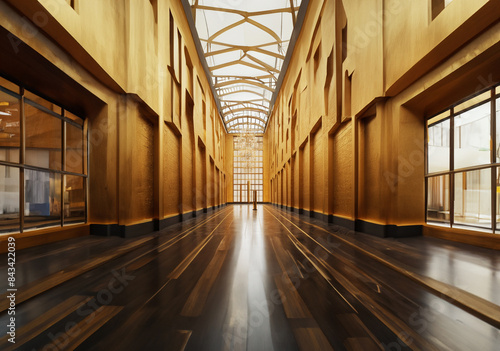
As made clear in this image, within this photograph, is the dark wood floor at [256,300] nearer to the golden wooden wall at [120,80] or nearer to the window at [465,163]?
the window at [465,163]

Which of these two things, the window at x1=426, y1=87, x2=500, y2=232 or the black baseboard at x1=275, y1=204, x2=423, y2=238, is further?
the black baseboard at x1=275, y1=204, x2=423, y2=238

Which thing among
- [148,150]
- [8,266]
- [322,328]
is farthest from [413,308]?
[148,150]

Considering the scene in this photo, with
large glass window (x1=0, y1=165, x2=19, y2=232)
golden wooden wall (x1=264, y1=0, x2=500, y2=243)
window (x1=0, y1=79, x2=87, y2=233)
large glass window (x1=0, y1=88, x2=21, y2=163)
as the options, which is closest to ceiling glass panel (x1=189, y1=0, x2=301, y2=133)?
golden wooden wall (x1=264, y1=0, x2=500, y2=243)

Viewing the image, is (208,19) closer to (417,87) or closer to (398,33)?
(398,33)

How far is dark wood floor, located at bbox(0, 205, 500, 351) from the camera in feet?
4.41

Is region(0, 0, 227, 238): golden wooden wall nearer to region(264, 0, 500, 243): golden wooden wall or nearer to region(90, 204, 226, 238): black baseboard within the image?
region(90, 204, 226, 238): black baseboard

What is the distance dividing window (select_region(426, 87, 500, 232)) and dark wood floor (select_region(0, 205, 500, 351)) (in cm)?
152

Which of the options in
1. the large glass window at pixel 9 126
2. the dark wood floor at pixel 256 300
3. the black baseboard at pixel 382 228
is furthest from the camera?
the black baseboard at pixel 382 228

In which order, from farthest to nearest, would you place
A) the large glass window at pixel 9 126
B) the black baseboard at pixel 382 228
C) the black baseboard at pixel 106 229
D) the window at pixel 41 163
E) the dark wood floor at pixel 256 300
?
the black baseboard at pixel 106 229
the black baseboard at pixel 382 228
the window at pixel 41 163
the large glass window at pixel 9 126
the dark wood floor at pixel 256 300

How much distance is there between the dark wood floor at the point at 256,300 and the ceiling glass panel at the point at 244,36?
10347mm

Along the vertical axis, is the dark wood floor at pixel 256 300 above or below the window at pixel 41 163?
below

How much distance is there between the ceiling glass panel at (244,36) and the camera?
9.69 meters

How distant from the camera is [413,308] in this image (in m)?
1.69

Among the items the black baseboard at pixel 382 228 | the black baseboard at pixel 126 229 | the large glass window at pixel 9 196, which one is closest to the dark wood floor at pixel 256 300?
the large glass window at pixel 9 196
